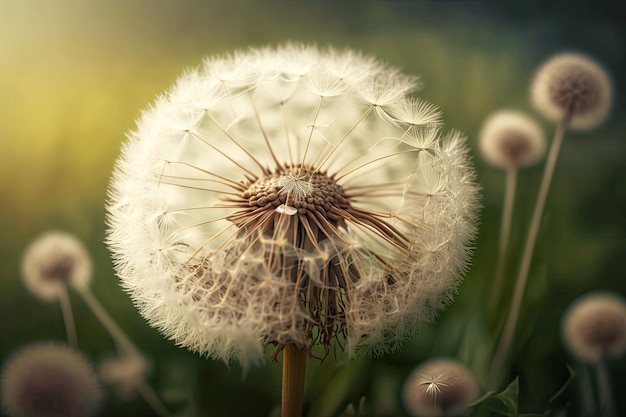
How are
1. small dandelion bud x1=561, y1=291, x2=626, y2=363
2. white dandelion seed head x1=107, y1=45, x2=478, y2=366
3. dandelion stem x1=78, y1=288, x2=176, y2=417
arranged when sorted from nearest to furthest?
white dandelion seed head x1=107, y1=45, x2=478, y2=366, small dandelion bud x1=561, y1=291, x2=626, y2=363, dandelion stem x1=78, y1=288, x2=176, y2=417

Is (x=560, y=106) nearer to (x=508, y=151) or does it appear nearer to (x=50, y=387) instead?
(x=508, y=151)

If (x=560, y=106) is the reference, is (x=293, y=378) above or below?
below

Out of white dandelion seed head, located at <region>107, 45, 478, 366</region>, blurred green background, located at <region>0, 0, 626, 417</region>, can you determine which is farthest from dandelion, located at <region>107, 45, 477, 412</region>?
blurred green background, located at <region>0, 0, 626, 417</region>

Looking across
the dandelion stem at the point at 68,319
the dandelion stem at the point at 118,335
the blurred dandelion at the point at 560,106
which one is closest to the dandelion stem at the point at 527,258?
the blurred dandelion at the point at 560,106

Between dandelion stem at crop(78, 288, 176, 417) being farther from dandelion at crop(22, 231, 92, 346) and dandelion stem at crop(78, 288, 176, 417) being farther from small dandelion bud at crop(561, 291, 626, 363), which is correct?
small dandelion bud at crop(561, 291, 626, 363)

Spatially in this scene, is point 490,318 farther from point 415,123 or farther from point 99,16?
point 99,16

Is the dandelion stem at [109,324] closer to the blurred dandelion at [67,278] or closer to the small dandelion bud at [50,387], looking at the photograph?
the blurred dandelion at [67,278]

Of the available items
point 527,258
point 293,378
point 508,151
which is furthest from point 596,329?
point 293,378

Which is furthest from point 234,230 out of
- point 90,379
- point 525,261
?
point 525,261
